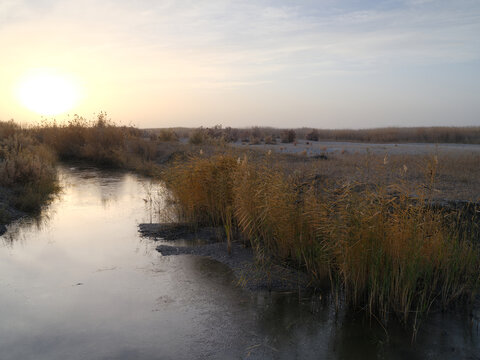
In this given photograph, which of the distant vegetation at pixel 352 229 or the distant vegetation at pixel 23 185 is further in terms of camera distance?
the distant vegetation at pixel 23 185

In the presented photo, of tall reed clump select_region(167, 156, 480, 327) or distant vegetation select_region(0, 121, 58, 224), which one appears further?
distant vegetation select_region(0, 121, 58, 224)

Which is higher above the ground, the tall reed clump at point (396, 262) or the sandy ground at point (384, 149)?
the sandy ground at point (384, 149)

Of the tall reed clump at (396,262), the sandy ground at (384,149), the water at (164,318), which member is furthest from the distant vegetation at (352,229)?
the sandy ground at (384,149)

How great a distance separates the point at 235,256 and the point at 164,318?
1975 millimetres

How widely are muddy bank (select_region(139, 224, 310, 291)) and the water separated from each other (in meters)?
0.16

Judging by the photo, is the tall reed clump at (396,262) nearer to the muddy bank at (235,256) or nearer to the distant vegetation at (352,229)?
the distant vegetation at (352,229)

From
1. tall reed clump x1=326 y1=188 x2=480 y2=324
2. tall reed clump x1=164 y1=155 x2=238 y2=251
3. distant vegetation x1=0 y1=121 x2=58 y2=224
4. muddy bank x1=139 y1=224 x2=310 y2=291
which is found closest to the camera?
tall reed clump x1=326 y1=188 x2=480 y2=324

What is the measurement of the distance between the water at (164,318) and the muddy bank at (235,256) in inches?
6.4

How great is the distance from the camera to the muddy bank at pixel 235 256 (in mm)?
5410

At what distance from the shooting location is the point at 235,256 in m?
6.39

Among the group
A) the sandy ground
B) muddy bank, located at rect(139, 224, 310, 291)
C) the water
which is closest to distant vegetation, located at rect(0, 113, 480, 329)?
muddy bank, located at rect(139, 224, 310, 291)

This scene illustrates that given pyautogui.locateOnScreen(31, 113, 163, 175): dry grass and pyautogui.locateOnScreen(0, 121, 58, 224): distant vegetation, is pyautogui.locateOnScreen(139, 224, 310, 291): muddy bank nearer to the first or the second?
pyautogui.locateOnScreen(0, 121, 58, 224): distant vegetation

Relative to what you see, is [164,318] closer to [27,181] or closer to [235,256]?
[235,256]

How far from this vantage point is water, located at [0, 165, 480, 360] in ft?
13.1
